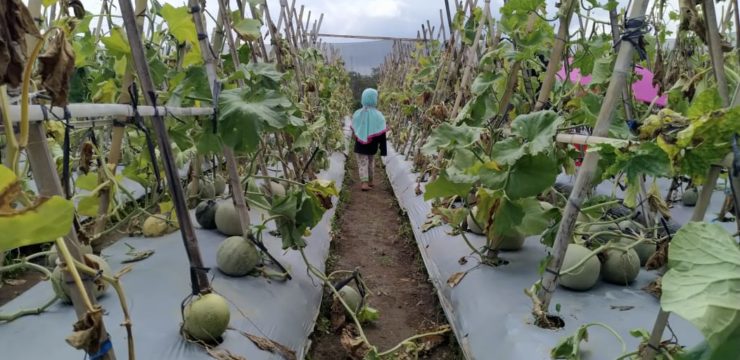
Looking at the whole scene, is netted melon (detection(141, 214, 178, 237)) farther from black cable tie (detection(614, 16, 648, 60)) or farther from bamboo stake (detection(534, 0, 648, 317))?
black cable tie (detection(614, 16, 648, 60))

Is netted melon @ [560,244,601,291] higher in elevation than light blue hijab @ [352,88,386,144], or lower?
higher

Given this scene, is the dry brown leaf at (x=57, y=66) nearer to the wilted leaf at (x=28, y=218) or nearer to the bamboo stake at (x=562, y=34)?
the wilted leaf at (x=28, y=218)

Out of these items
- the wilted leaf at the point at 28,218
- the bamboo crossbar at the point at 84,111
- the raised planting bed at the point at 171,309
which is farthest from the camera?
the raised planting bed at the point at 171,309

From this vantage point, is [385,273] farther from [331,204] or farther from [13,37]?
[13,37]

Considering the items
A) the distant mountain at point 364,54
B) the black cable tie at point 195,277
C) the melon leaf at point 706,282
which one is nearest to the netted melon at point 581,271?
the melon leaf at point 706,282

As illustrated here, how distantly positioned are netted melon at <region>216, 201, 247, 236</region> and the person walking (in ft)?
14.0

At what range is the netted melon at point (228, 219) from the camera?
2.98 metres

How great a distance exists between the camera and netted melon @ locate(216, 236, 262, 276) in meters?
2.49

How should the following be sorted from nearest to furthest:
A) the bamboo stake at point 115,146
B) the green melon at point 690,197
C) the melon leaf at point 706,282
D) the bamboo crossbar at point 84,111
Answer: the melon leaf at point 706,282, the bamboo crossbar at point 84,111, the bamboo stake at point 115,146, the green melon at point 690,197

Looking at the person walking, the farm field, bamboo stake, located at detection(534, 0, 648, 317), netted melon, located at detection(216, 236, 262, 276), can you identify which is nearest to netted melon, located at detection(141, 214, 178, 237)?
the farm field

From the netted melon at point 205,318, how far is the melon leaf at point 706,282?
1510 mm

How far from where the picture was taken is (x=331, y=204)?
2.73 metres

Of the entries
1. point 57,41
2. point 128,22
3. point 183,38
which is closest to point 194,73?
point 183,38

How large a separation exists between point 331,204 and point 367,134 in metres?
4.56
